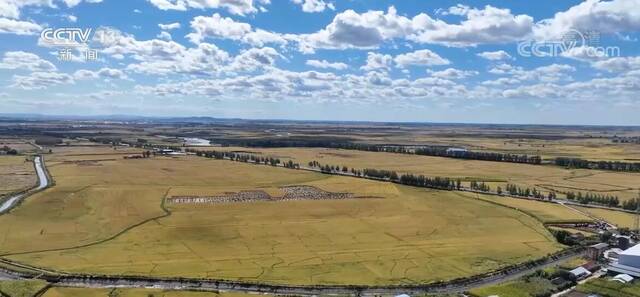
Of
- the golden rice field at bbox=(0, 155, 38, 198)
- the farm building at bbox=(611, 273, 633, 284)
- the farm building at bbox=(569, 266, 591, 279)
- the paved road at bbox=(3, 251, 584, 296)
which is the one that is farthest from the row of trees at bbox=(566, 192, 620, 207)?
the golden rice field at bbox=(0, 155, 38, 198)

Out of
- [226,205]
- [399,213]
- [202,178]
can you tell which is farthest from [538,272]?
[202,178]

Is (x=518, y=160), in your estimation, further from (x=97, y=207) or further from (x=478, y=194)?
(x=97, y=207)

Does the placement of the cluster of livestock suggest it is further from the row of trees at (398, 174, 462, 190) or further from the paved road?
the paved road

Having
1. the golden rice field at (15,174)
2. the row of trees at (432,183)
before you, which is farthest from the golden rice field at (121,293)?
the row of trees at (432,183)

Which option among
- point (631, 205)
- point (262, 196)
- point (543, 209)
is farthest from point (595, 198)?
point (262, 196)

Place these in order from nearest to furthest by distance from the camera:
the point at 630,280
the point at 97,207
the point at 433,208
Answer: the point at 630,280 < the point at 97,207 < the point at 433,208

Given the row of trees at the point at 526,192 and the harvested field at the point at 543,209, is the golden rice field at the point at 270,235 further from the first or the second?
the row of trees at the point at 526,192
